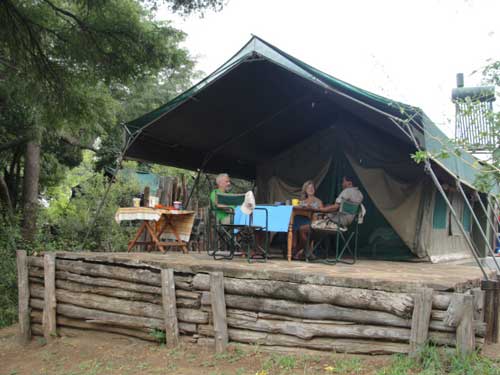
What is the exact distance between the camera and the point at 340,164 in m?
7.68

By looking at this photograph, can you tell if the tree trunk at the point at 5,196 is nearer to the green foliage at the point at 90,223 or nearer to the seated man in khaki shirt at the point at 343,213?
the green foliage at the point at 90,223

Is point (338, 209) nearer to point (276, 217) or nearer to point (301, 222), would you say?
point (301, 222)

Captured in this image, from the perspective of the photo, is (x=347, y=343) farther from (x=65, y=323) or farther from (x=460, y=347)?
(x=65, y=323)

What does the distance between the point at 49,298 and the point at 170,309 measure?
1.72 meters

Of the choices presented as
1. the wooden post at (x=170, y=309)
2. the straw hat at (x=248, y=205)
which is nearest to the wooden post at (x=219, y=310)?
the wooden post at (x=170, y=309)

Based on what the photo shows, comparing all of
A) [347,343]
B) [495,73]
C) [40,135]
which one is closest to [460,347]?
[347,343]

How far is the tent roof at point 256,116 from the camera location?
513 centimetres

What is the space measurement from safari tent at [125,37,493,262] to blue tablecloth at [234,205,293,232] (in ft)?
4.99

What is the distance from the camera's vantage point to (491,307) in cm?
392

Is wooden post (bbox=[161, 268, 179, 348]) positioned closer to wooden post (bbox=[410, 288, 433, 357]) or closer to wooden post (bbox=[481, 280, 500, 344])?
wooden post (bbox=[410, 288, 433, 357])

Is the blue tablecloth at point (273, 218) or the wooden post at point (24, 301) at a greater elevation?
the blue tablecloth at point (273, 218)

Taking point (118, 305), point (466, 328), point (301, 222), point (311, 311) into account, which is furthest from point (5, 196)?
point (466, 328)

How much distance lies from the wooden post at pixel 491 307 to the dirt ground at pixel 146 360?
3.34ft

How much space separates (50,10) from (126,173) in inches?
292
